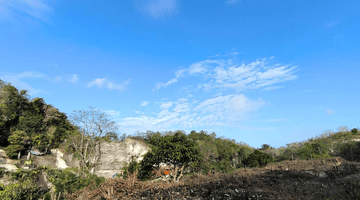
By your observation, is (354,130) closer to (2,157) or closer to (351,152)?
(351,152)

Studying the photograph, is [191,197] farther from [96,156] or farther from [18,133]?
[18,133]

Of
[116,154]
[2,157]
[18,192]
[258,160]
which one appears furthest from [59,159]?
[258,160]

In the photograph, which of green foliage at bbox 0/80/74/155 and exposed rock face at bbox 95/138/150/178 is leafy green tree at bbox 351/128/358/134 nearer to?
exposed rock face at bbox 95/138/150/178

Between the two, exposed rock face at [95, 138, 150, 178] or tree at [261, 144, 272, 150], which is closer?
exposed rock face at [95, 138, 150, 178]

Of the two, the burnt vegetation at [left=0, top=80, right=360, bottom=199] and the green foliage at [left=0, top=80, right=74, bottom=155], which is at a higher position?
the green foliage at [left=0, top=80, right=74, bottom=155]

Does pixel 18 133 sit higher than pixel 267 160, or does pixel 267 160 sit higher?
pixel 18 133

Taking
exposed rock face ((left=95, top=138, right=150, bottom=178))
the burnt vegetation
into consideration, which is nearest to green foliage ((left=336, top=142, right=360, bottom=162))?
the burnt vegetation

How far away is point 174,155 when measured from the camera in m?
8.80

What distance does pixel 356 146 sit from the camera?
697 inches

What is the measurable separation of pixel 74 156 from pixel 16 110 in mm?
8638

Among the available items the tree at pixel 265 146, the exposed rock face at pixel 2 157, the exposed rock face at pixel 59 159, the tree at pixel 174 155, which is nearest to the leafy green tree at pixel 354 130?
the tree at pixel 265 146

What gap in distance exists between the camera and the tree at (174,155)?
29.1 ft

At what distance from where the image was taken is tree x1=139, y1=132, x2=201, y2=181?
350 inches

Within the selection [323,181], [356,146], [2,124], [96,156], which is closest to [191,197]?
[323,181]
